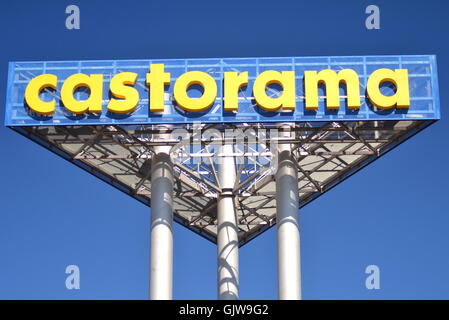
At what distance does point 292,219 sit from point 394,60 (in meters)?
10.6

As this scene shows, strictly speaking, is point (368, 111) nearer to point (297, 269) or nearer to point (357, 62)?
point (357, 62)

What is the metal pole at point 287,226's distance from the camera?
6606 centimetres

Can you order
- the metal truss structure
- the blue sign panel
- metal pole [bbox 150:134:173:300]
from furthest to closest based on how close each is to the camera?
metal pole [bbox 150:134:173:300] < the metal truss structure < the blue sign panel

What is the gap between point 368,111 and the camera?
212 ft

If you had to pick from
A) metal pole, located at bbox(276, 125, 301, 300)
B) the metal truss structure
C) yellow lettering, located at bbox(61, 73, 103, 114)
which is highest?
yellow lettering, located at bbox(61, 73, 103, 114)

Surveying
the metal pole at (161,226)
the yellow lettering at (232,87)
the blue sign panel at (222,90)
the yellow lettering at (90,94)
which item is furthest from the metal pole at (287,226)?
the yellow lettering at (90,94)

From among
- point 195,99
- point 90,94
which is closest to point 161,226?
point 195,99

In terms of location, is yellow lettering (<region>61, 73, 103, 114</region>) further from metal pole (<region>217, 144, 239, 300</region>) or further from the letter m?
metal pole (<region>217, 144, 239, 300</region>)

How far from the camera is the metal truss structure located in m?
66.3

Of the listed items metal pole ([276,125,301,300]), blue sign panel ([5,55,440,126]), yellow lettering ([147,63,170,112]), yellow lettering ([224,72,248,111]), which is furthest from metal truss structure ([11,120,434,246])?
yellow lettering ([147,63,170,112])

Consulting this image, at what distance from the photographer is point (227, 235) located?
73.9 meters

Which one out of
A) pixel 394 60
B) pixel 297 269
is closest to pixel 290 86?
pixel 394 60

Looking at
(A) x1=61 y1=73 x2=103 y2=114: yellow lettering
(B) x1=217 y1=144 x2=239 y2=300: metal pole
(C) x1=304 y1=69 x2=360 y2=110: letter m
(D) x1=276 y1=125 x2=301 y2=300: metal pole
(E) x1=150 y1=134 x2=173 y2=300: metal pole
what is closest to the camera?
(C) x1=304 y1=69 x2=360 y2=110: letter m

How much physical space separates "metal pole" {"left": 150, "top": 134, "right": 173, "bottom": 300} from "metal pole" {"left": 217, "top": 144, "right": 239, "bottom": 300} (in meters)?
5.16
